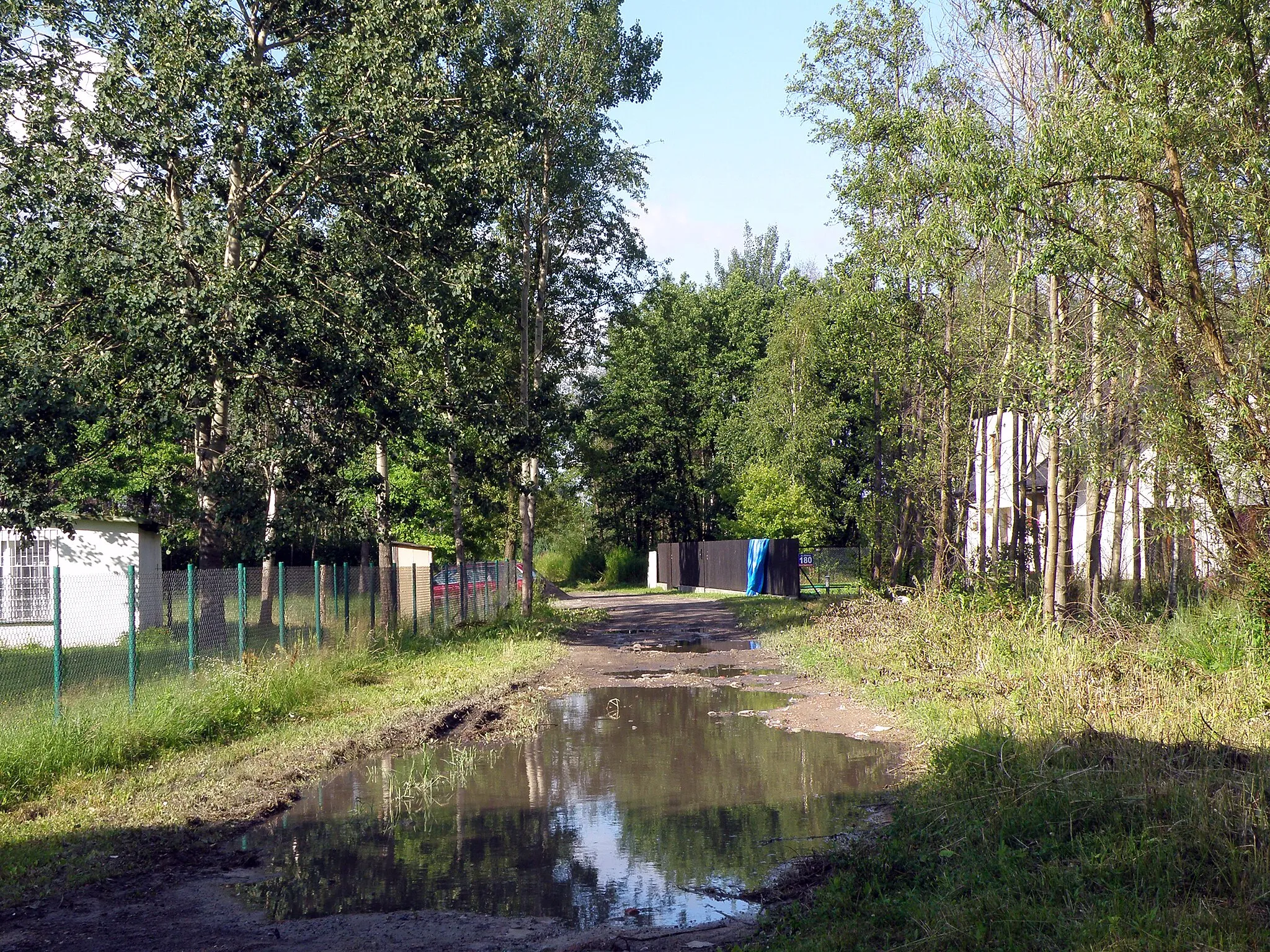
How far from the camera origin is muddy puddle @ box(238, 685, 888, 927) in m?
6.77

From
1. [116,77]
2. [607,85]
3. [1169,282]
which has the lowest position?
[1169,282]

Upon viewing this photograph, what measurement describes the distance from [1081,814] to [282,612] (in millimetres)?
11762

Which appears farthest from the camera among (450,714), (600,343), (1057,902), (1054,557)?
(600,343)

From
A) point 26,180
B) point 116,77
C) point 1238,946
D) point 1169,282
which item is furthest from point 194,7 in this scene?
point 1238,946

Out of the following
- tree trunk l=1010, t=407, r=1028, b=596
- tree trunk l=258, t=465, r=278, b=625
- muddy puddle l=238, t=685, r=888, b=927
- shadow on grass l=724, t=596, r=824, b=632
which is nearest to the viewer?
muddy puddle l=238, t=685, r=888, b=927

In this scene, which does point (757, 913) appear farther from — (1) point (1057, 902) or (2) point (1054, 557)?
(2) point (1054, 557)

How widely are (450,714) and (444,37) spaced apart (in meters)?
12.0

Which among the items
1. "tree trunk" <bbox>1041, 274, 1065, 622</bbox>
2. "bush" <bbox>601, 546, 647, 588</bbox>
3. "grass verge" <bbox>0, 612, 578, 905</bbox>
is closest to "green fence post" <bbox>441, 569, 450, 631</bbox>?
"grass verge" <bbox>0, 612, 578, 905</bbox>

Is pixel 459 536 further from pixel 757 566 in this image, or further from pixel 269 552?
pixel 757 566

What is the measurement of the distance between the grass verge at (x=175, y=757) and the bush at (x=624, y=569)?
48.9 m

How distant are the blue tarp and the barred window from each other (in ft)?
80.6

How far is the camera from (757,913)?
6270 mm

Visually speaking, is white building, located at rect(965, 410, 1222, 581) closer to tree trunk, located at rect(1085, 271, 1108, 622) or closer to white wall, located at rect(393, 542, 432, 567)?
tree trunk, located at rect(1085, 271, 1108, 622)

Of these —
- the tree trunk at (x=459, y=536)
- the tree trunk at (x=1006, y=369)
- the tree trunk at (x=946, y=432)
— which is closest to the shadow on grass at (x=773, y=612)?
the tree trunk at (x=946, y=432)
